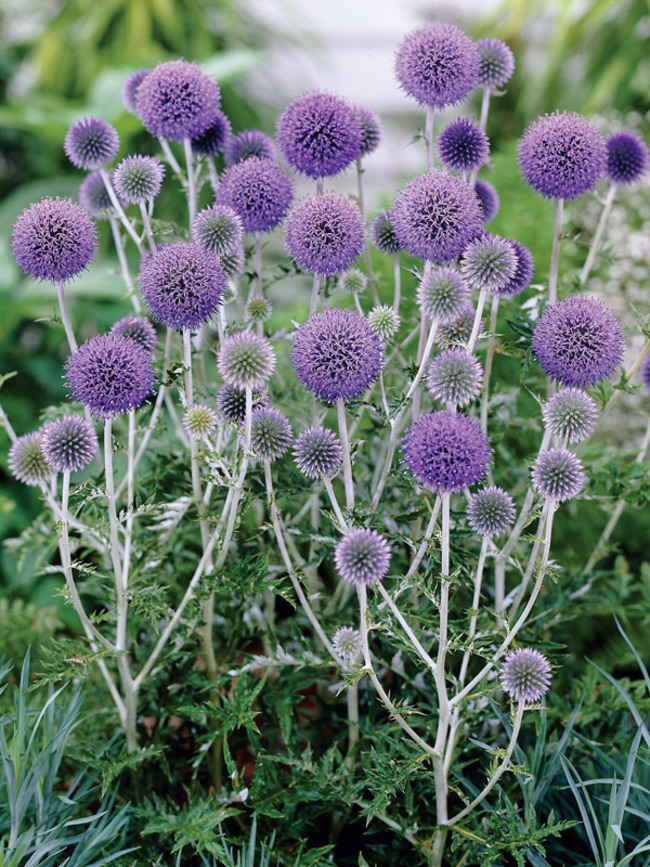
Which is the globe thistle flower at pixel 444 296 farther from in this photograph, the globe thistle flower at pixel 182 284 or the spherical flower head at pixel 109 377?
the spherical flower head at pixel 109 377

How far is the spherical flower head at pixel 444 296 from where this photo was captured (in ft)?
3.76

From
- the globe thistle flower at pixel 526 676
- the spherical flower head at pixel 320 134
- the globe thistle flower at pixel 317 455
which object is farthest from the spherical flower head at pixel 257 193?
the globe thistle flower at pixel 526 676

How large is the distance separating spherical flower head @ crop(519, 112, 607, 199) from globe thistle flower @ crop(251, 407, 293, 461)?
23.1 inches

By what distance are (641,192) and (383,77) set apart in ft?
14.4

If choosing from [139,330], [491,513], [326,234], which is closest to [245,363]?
[326,234]

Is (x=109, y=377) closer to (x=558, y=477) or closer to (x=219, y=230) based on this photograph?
(x=219, y=230)

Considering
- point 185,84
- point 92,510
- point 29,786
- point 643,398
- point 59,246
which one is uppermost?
point 185,84

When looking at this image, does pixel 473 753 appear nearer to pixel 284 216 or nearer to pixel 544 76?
pixel 284 216

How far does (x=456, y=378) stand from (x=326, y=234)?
0.29 metres

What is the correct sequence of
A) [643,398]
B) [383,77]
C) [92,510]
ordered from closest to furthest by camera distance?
[92,510] < [643,398] < [383,77]

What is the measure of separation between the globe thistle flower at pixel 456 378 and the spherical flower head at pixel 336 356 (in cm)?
10

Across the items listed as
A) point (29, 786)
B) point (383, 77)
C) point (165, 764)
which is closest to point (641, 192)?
point (165, 764)

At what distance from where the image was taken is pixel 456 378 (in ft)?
3.70

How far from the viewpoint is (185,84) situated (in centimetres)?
133
